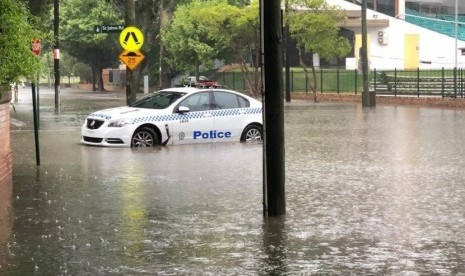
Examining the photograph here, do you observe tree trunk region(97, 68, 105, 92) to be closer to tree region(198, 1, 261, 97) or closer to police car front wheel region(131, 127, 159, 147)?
tree region(198, 1, 261, 97)

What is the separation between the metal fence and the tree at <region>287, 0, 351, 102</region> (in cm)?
266

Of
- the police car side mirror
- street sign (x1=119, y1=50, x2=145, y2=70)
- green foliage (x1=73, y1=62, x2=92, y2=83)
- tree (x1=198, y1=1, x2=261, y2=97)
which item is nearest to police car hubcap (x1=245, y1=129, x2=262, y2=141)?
the police car side mirror

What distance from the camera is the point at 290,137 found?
72.0 ft

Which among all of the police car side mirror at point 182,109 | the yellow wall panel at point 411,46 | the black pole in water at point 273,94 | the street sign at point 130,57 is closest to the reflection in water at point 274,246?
the black pole in water at point 273,94

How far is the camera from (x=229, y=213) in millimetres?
10320

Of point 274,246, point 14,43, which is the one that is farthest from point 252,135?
point 274,246

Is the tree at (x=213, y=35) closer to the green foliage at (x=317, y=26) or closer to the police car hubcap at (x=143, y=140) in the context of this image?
the green foliage at (x=317, y=26)

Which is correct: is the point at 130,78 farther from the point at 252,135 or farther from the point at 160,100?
the point at 252,135

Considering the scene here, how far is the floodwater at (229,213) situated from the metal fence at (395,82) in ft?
79.4

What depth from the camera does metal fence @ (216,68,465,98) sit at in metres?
42.5

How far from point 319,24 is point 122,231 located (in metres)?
38.4

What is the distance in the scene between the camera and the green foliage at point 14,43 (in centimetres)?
1120

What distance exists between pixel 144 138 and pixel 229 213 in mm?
9513

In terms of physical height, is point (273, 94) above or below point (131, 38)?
below
